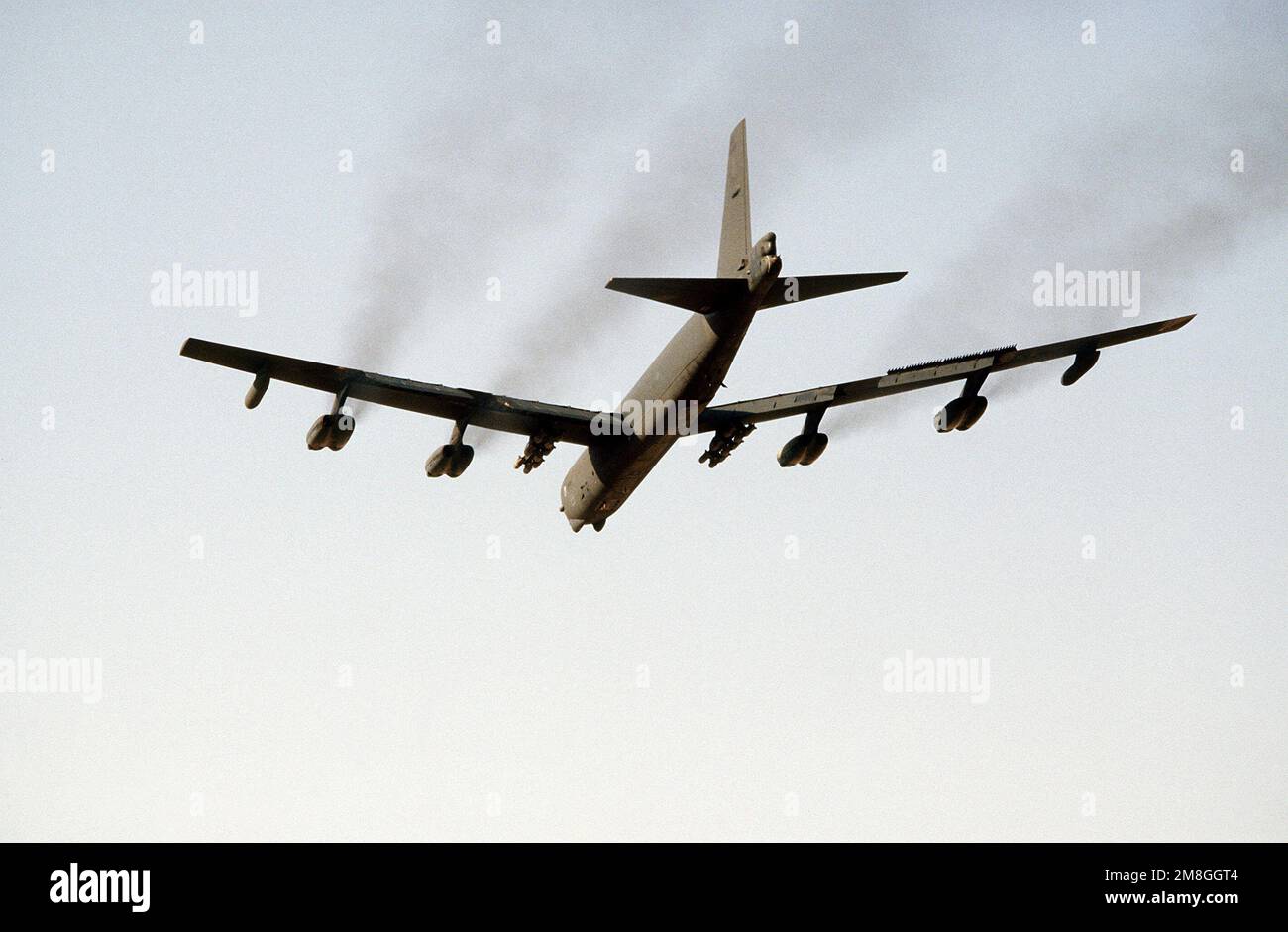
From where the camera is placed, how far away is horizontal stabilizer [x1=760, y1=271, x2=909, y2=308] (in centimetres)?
3312

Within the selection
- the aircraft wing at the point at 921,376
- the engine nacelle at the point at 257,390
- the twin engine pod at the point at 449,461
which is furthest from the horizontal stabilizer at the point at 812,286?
the engine nacelle at the point at 257,390

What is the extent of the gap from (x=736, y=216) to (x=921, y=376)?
593cm

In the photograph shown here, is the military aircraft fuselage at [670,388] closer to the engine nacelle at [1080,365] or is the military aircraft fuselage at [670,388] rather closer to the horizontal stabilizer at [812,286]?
the horizontal stabilizer at [812,286]

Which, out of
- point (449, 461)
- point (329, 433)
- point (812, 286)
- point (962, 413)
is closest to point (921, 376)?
point (962, 413)

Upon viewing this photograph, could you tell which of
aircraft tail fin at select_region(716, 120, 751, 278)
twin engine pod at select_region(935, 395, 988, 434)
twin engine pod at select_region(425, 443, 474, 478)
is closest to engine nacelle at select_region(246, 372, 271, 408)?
twin engine pod at select_region(425, 443, 474, 478)

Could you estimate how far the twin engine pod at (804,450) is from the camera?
38219 millimetres

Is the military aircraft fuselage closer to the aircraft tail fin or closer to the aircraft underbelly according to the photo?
the aircraft underbelly

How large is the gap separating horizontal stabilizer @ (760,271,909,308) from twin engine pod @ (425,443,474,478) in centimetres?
783

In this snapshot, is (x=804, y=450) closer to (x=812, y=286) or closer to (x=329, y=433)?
(x=812, y=286)

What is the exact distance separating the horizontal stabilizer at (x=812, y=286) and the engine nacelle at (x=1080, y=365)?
243 inches
